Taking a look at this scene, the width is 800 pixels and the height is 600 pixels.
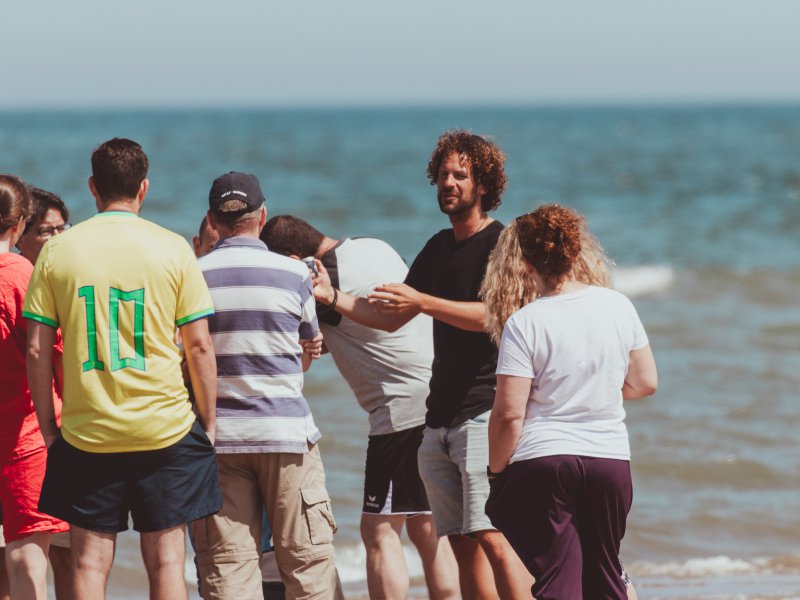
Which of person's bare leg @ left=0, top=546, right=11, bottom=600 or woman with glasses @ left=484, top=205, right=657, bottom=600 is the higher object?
woman with glasses @ left=484, top=205, right=657, bottom=600

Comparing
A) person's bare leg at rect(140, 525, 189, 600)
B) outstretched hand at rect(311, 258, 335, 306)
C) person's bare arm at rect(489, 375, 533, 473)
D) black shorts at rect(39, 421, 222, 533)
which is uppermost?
outstretched hand at rect(311, 258, 335, 306)

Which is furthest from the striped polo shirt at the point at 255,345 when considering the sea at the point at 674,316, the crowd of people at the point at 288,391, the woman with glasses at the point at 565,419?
the sea at the point at 674,316

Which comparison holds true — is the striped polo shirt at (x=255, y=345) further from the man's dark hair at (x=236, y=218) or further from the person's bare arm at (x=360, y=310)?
the person's bare arm at (x=360, y=310)

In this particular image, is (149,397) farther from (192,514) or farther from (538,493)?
(538,493)

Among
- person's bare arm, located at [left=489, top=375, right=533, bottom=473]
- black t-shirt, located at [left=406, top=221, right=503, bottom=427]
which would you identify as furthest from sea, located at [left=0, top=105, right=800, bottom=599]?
person's bare arm, located at [left=489, top=375, right=533, bottom=473]

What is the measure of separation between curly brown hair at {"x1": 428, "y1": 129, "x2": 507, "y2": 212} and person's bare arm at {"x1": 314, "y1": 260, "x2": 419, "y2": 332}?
561 mm

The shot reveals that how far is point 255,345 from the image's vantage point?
4.03 metres

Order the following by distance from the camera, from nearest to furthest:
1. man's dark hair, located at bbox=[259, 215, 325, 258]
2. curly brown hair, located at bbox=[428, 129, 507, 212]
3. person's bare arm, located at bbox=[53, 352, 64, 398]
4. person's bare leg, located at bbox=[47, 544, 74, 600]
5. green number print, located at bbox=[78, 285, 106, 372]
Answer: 1. green number print, located at bbox=[78, 285, 106, 372]
2. person's bare arm, located at bbox=[53, 352, 64, 398]
3. curly brown hair, located at bbox=[428, 129, 507, 212]
4. person's bare leg, located at bbox=[47, 544, 74, 600]
5. man's dark hair, located at bbox=[259, 215, 325, 258]

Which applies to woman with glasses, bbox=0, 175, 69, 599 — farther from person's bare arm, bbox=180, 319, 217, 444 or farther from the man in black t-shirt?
the man in black t-shirt

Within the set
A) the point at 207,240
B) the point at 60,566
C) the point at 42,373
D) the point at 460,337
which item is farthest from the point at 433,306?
the point at 60,566

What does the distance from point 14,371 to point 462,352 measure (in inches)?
64.6

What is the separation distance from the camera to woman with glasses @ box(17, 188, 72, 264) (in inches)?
189

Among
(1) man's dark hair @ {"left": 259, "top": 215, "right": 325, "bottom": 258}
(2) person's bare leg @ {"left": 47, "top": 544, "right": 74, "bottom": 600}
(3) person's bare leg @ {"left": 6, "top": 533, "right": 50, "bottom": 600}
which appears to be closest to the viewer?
(3) person's bare leg @ {"left": 6, "top": 533, "right": 50, "bottom": 600}

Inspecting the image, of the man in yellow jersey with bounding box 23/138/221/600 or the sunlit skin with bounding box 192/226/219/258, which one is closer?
the man in yellow jersey with bounding box 23/138/221/600
